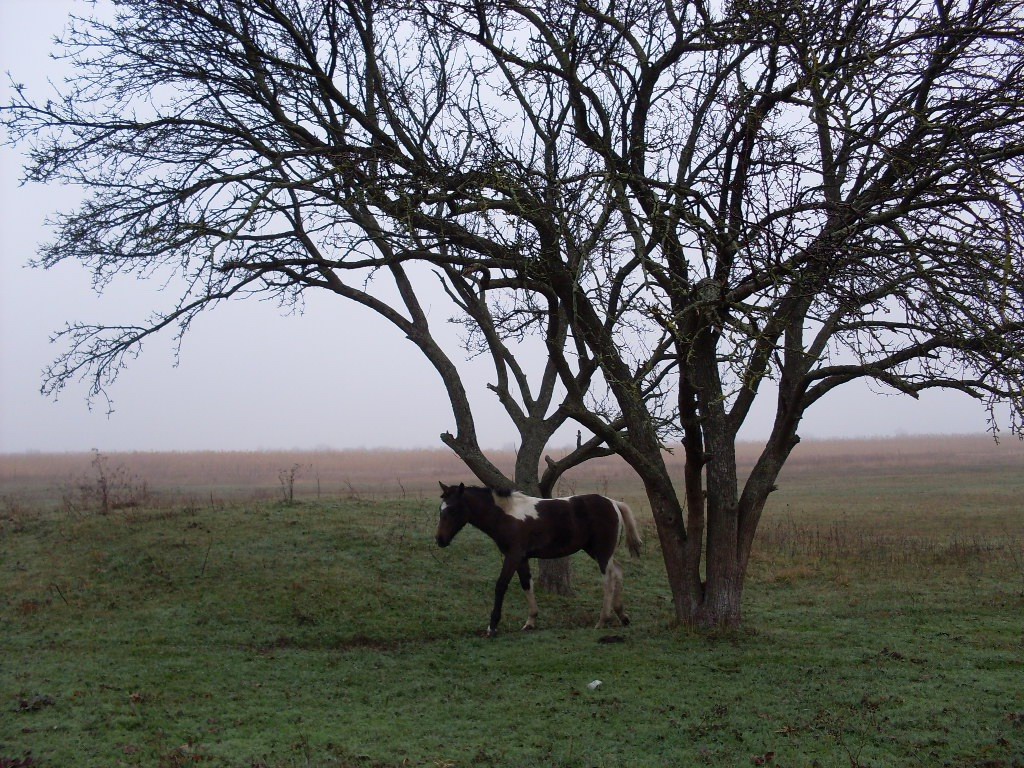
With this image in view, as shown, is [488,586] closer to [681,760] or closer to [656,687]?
[656,687]

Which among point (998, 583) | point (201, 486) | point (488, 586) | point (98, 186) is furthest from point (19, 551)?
point (201, 486)

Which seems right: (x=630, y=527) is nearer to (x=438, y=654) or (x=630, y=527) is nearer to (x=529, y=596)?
(x=529, y=596)

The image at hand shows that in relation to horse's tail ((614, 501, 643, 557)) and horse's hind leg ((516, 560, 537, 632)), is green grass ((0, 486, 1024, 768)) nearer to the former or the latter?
horse's hind leg ((516, 560, 537, 632))

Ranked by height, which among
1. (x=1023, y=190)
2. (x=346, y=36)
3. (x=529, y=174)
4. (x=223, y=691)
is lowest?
(x=223, y=691)

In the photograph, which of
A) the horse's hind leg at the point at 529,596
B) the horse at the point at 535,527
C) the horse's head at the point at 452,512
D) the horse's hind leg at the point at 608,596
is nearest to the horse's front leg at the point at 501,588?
the horse at the point at 535,527

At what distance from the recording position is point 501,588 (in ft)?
38.3

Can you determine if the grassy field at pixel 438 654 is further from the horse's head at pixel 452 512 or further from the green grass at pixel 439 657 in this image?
the horse's head at pixel 452 512

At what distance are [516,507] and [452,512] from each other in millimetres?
972

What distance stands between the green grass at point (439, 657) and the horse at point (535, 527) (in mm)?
838

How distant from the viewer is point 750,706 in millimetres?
7809

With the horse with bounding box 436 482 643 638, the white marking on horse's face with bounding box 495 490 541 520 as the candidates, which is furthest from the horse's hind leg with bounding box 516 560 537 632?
the white marking on horse's face with bounding box 495 490 541 520

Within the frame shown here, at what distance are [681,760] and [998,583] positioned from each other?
11.0 m

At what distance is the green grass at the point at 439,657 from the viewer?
22.9 feet

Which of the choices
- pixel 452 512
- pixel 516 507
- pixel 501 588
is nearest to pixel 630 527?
pixel 516 507
